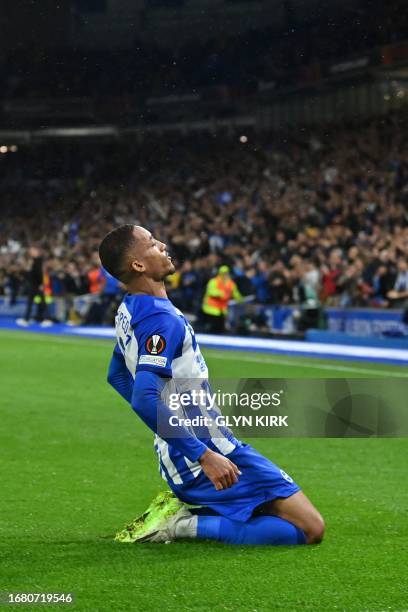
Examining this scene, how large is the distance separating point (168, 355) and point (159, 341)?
8cm

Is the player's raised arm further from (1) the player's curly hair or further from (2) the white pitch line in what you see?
(2) the white pitch line

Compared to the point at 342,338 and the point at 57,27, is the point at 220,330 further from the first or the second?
the point at 57,27

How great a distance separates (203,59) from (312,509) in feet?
142

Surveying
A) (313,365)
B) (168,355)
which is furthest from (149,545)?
(313,365)

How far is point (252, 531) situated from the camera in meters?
5.57

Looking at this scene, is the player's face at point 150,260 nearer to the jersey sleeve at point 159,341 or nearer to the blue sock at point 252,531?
the jersey sleeve at point 159,341

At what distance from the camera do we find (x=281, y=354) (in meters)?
19.2

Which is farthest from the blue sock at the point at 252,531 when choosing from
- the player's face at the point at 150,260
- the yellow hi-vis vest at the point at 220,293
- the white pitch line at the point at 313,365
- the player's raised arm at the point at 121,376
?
the yellow hi-vis vest at the point at 220,293

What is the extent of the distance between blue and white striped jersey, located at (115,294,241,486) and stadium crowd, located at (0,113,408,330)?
14202 millimetres

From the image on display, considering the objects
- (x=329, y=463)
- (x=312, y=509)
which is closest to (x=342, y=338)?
(x=329, y=463)

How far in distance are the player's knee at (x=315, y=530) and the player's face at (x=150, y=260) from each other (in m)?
1.43

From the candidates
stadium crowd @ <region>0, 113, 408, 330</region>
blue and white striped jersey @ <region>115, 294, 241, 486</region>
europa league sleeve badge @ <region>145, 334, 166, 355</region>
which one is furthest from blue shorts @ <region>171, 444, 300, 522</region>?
stadium crowd @ <region>0, 113, 408, 330</region>

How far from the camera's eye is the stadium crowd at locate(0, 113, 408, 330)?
22.1m

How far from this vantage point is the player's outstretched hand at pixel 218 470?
5.06 metres
